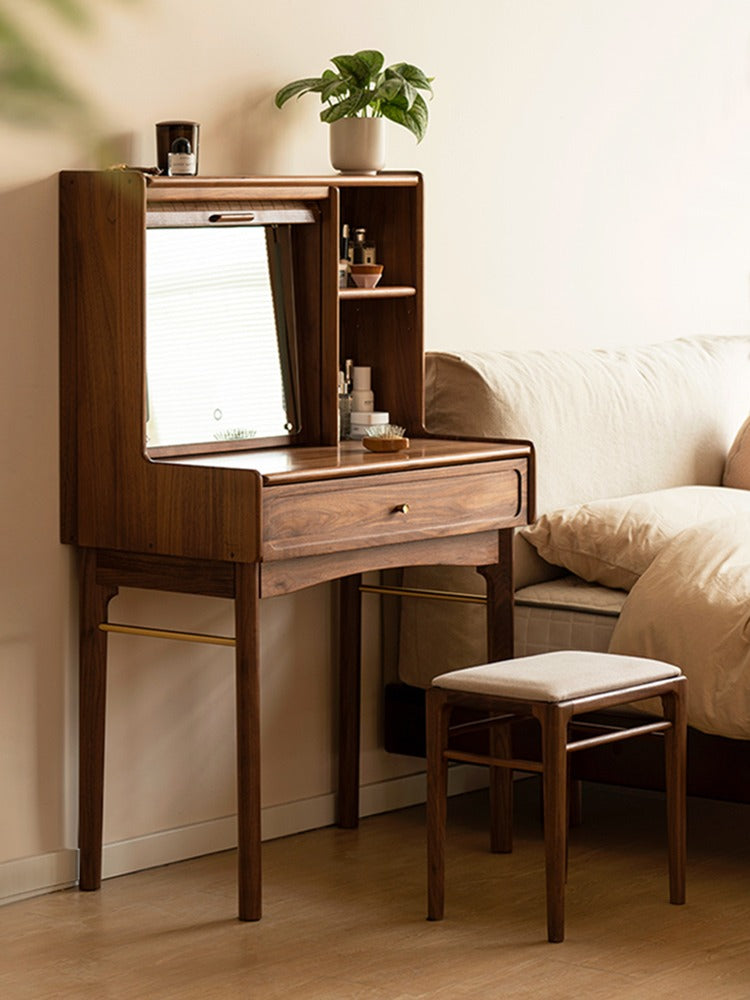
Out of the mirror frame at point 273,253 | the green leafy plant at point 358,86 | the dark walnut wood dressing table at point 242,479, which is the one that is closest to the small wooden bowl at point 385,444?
the dark walnut wood dressing table at point 242,479

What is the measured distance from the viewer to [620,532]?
10.4 feet

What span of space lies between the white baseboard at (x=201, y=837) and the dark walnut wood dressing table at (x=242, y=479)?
0.08 meters

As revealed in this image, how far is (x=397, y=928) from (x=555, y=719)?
49 centimetres

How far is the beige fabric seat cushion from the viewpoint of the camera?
241 cm

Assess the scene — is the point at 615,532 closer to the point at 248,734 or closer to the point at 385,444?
the point at 385,444

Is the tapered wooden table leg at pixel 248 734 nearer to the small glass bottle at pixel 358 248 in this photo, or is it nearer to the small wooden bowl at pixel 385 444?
the small wooden bowl at pixel 385 444

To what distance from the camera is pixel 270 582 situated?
2.50 meters

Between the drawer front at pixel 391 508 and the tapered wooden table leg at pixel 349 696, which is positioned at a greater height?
the drawer front at pixel 391 508

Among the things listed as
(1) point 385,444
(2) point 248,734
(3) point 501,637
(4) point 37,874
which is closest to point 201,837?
(4) point 37,874

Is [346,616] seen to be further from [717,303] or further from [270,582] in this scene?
[717,303]

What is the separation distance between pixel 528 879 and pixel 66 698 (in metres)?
0.96

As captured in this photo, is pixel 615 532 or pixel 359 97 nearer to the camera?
pixel 359 97

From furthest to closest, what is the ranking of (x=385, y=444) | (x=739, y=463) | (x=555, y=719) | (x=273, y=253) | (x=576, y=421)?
(x=739, y=463)
(x=576, y=421)
(x=273, y=253)
(x=385, y=444)
(x=555, y=719)

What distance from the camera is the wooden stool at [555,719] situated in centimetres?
240
